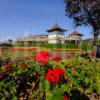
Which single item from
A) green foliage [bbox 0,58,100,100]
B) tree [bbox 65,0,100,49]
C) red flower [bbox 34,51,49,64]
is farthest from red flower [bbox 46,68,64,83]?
tree [bbox 65,0,100,49]

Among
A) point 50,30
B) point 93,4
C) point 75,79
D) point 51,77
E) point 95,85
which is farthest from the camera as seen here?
point 50,30

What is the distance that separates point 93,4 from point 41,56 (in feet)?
77.7

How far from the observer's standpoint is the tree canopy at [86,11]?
28125 millimetres

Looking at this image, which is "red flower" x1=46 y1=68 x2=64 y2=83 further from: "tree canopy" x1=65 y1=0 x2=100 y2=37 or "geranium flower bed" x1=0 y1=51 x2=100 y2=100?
"tree canopy" x1=65 y1=0 x2=100 y2=37

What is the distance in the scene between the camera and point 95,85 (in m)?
6.43

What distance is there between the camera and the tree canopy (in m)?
28.1

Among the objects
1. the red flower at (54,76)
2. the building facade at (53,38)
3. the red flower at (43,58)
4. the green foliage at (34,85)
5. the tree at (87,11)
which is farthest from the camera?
the building facade at (53,38)

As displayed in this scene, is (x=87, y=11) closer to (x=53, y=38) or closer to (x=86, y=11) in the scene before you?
(x=86, y=11)

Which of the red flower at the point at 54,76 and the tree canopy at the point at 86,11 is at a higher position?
the tree canopy at the point at 86,11

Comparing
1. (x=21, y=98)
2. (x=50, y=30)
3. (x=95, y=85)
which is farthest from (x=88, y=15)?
(x=50, y=30)

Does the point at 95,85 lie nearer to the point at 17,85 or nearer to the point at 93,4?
the point at 17,85

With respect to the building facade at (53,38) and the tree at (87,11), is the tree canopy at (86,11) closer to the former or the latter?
the tree at (87,11)

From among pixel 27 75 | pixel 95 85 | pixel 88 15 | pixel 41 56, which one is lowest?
pixel 95 85

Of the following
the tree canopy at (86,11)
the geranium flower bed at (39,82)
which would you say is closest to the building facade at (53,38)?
the tree canopy at (86,11)
